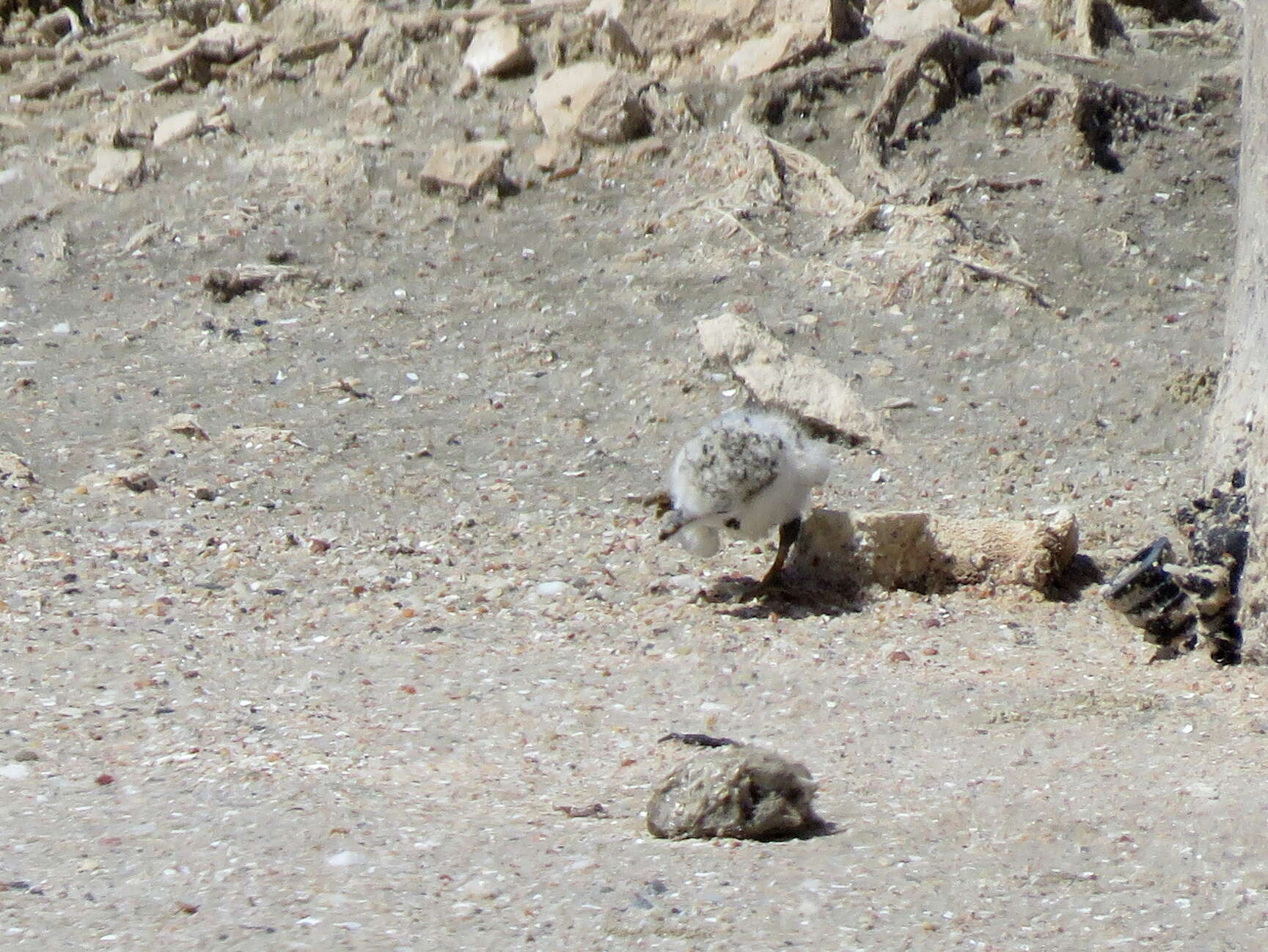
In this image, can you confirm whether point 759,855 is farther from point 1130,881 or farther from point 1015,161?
point 1015,161

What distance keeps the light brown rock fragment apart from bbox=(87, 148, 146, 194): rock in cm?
392

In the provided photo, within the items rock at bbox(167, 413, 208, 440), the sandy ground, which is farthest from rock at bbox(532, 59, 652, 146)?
rock at bbox(167, 413, 208, 440)

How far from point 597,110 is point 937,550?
4.45m

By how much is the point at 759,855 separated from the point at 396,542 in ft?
9.36

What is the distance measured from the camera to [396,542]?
6.18 m

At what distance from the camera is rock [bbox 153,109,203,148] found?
991cm

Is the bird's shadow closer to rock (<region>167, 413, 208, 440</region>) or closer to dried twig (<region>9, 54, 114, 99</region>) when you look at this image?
rock (<region>167, 413, 208, 440</region>)

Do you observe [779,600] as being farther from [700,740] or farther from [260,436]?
[260,436]

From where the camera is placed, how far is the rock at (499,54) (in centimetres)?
1005

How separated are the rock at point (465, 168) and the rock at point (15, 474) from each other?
3164mm

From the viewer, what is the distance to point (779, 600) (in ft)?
18.8

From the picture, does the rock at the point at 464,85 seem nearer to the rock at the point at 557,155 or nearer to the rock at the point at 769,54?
the rock at the point at 557,155

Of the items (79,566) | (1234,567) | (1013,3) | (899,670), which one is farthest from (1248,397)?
(1013,3)

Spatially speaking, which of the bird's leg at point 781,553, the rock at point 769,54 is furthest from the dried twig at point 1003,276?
the bird's leg at point 781,553
